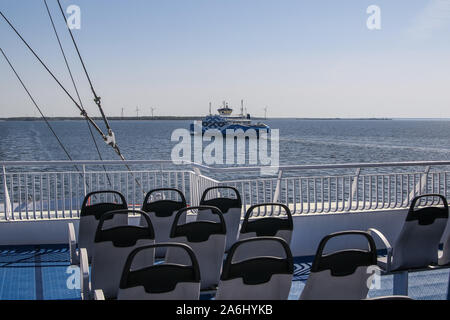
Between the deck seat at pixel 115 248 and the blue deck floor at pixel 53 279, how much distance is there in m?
1.30

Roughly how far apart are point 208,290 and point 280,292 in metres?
1.09

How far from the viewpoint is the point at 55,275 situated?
16.9ft

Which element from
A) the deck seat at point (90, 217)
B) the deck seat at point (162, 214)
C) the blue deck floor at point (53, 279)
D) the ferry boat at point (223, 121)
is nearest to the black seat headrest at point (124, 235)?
the deck seat at point (90, 217)

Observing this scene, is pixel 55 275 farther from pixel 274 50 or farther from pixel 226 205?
pixel 274 50

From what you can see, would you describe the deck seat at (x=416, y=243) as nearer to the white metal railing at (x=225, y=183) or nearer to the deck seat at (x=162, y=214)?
the white metal railing at (x=225, y=183)

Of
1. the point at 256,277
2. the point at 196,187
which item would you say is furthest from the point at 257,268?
the point at 196,187

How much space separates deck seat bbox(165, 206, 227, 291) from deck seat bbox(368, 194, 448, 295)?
1.47m

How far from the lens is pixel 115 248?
3277 millimetres

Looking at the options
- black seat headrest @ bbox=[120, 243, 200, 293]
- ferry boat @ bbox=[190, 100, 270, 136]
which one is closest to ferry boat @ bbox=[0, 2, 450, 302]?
black seat headrest @ bbox=[120, 243, 200, 293]

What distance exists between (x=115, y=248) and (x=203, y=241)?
0.60 m

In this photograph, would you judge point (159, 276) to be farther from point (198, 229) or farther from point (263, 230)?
point (263, 230)

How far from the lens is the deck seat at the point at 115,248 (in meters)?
3.24
